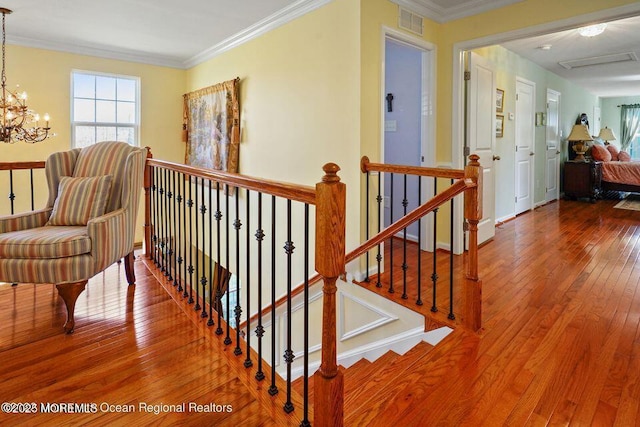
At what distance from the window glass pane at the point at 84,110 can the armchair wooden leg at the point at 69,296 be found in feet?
12.7

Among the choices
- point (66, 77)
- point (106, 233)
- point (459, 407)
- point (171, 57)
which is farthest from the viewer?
point (171, 57)

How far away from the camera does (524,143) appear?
5785mm

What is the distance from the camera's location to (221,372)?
1796 mm

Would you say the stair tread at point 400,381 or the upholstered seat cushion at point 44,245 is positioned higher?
the upholstered seat cushion at point 44,245

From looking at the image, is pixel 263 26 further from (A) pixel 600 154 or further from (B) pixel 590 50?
(A) pixel 600 154

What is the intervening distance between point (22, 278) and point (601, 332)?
328cm

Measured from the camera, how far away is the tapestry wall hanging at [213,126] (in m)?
4.81

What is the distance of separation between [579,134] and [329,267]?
7.84 m

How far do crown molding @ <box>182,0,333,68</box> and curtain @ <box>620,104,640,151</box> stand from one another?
1032cm

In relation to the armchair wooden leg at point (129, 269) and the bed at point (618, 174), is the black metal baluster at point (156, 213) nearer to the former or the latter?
the armchair wooden leg at point (129, 269)

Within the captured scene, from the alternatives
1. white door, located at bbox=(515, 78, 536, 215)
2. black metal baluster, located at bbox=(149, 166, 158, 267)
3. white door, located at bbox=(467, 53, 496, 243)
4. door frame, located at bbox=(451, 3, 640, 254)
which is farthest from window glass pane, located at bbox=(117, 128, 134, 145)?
white door, located at bbox=(515, 78, 536, 215)

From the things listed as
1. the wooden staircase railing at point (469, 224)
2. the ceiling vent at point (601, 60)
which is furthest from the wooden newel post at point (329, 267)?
the ceiling vent at point (601, 60)

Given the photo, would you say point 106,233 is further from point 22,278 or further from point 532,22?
point 532,22

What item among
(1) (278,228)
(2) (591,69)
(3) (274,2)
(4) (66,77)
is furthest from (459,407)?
(2) (591,69)
